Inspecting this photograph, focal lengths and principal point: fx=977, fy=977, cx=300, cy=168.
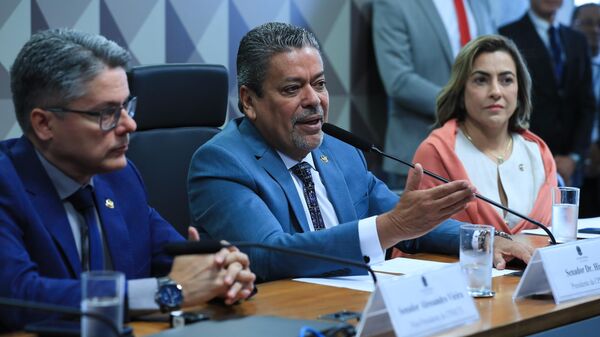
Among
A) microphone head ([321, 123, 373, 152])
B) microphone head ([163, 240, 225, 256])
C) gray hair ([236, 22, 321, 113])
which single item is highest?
gray hair ([236, 22, 321, 113])

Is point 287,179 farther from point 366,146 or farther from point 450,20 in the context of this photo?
point 450,20

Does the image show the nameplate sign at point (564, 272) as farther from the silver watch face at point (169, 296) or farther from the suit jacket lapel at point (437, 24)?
the suit jacket lapel at point (437, 24)

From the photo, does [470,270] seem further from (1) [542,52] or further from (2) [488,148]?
(1) [542,52]

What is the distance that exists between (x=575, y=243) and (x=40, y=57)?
1.29 meters

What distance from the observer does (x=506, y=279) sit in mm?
2457

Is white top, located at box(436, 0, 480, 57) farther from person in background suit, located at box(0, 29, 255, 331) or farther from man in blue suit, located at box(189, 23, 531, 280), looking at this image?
person in background suit, located at box(0, 29, 255, 331)

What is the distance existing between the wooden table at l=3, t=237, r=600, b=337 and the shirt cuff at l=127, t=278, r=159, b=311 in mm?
41

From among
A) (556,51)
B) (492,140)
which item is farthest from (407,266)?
(556,51)

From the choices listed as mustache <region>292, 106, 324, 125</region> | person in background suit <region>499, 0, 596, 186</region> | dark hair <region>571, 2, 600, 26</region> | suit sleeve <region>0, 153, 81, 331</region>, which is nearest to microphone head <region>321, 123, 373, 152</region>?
mustache <region>292, 106, 324, 125</region>

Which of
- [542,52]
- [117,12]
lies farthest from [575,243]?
[542,52]

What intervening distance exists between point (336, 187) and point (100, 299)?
133 centimetres

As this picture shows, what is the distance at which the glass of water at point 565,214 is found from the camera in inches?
118

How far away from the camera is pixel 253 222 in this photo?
101 inches

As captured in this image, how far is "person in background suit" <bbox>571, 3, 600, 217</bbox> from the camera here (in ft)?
21.2
